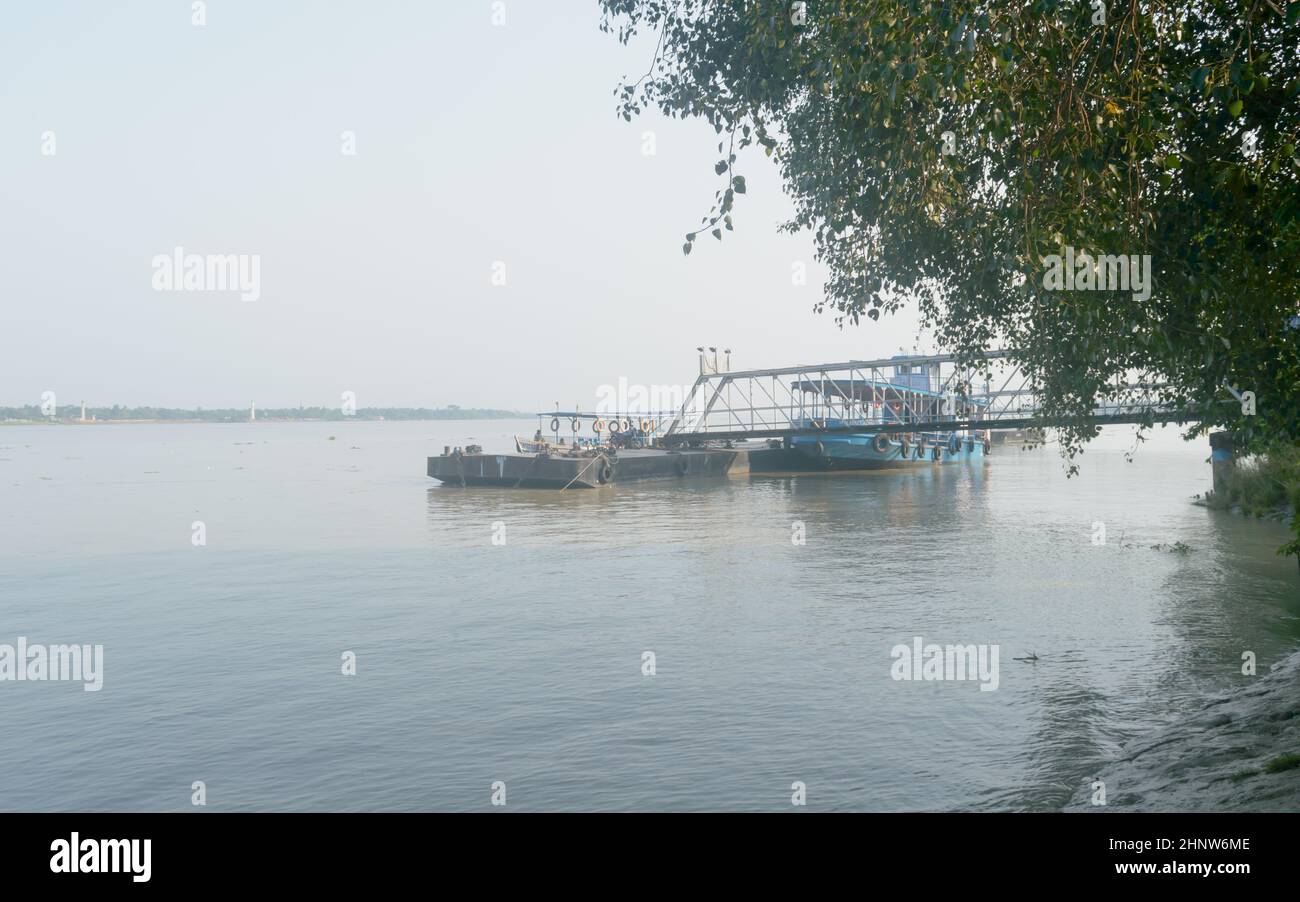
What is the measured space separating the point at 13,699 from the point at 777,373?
59.5 m

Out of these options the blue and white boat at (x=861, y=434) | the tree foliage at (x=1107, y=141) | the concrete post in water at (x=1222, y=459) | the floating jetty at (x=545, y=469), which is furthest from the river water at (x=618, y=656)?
the blue and white boat at (x=861, y=434)

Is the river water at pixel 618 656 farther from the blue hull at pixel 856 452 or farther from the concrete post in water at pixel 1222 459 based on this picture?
the blue hull at pixel 856 452

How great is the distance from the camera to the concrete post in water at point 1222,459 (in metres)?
41.4

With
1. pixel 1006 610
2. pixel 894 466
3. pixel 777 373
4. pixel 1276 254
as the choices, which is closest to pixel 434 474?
pixel 777 373

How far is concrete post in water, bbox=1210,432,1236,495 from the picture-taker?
136 ft

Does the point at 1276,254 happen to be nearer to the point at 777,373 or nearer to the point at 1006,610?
the point at 1006,610

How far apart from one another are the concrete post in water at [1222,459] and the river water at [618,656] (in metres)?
1.79

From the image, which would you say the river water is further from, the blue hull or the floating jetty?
the blue hull

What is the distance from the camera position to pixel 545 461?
60.5 m

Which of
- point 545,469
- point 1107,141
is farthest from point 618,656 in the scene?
point 545,469

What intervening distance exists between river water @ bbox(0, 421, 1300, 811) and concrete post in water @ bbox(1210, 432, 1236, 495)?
1.79 m


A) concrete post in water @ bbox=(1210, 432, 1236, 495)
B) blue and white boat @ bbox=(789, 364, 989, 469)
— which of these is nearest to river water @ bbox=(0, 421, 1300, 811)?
concrete post in water @ bbox=(1210, 432, 1236, 495)

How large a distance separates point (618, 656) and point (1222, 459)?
34.1 metres

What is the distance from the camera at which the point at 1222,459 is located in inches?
1688
